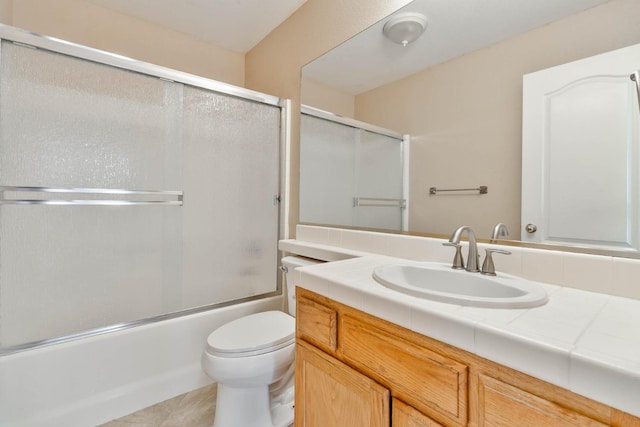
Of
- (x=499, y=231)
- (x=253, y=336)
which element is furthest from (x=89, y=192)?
(x=499, y=231)

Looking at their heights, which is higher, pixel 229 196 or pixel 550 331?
pixel 229 196

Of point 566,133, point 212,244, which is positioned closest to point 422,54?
point 566,133

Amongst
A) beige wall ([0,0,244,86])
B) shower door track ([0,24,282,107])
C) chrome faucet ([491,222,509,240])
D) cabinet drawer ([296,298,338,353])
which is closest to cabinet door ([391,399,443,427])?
cabinet drawer ([296,298,338,353])

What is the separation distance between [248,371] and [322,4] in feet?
6.48

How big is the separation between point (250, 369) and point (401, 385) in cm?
73

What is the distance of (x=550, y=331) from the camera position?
53 cm

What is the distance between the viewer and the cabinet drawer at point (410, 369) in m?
0.58

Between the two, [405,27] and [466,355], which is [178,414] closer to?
[466,355]

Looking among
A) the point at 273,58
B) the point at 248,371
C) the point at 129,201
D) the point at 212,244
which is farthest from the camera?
the point at 273,58

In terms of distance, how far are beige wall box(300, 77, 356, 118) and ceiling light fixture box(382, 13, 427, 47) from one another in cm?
33

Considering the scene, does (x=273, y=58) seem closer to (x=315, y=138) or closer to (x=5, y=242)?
(x=315, y=138)

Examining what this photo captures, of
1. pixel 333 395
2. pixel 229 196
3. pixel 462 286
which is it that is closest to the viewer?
pixel 333 395

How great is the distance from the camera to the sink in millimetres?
651

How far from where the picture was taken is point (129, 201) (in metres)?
1.52
